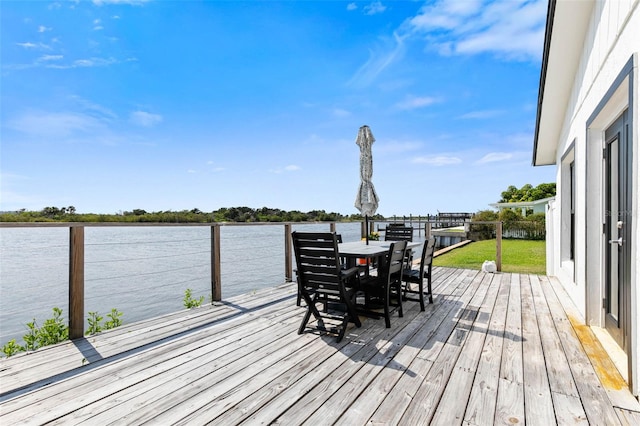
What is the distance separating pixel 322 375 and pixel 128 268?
5.12 metres

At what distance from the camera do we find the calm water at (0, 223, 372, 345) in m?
3.69

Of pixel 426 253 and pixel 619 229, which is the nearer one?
pixel 619 229

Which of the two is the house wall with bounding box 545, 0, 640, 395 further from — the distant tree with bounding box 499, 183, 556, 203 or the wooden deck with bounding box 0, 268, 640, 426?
the distant tree with bounding box 499, 183, 556, 203

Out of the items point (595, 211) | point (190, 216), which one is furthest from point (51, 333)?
point (595, 211)

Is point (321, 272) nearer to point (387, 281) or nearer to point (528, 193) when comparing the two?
point (387, 281)

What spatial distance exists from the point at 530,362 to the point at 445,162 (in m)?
16.5

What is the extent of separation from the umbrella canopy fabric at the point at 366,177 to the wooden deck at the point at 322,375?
219 cm

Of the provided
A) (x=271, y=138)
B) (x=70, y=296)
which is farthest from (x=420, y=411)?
(x=271, y=138)

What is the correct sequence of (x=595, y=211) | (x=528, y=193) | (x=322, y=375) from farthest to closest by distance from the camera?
(x=528, y=193)
(x=595, y=211)
(x=322, y=375)

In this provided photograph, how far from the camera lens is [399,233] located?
5418mm

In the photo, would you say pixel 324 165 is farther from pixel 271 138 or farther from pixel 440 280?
pixel 440 280

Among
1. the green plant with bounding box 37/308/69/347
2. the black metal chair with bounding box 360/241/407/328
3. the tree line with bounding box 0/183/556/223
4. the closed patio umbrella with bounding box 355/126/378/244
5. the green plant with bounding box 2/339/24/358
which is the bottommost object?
the green plant with bounding box 2/339/24/358

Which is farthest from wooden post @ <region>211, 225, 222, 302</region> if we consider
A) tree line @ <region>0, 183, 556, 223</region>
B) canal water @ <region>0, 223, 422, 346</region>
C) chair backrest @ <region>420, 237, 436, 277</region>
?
chair backrest @ <region>420, 237, 436, 277</region>

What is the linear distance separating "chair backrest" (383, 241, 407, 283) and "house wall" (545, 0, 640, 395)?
66.9 inches
